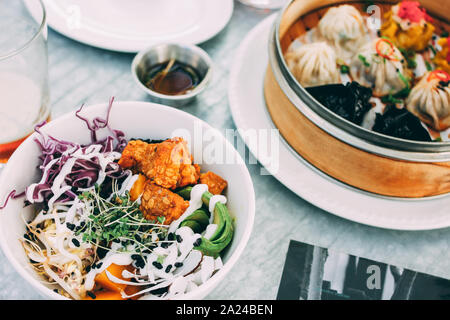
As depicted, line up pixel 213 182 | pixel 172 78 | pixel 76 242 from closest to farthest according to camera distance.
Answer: pixel 76 242 < pixel 213 182 < pixel 172 78

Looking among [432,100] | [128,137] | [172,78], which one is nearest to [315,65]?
[432,100]

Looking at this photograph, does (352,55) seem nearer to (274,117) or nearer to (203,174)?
(274,117)

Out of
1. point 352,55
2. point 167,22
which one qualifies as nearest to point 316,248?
point 352,55

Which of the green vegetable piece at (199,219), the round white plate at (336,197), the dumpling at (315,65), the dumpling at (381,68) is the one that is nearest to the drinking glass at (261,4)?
the dumpling at (315,65)

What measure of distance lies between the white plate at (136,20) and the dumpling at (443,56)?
86cm

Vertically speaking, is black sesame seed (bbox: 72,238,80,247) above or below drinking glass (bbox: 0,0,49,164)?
below

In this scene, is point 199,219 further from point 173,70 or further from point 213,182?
point 173,70

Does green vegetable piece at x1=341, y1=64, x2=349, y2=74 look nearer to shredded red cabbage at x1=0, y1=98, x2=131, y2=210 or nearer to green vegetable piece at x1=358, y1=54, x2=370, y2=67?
green vegetable piece at x1=358, y1=54, x2=370, y2=67

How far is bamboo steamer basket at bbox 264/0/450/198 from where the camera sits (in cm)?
108

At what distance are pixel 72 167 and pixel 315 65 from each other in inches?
38.2

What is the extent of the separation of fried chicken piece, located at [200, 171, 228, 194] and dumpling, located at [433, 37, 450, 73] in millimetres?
1117

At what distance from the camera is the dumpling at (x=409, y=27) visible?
1646mm

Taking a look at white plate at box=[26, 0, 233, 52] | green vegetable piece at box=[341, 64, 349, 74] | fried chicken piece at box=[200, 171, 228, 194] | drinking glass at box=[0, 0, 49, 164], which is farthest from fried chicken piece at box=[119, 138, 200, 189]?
green vegetable piece at box=[341, 64, 349, 74]

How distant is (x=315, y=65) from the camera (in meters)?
1.53
